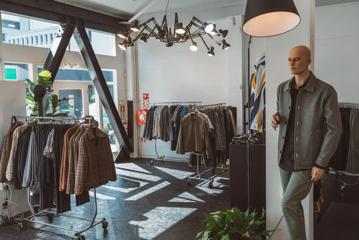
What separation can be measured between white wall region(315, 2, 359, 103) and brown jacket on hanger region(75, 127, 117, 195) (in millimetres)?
4656

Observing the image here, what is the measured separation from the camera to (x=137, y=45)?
835 cm

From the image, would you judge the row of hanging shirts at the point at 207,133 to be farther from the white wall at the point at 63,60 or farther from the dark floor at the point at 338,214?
the white wall at the point at 63,60

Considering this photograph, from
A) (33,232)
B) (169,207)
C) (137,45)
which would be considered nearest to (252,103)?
(169,207)

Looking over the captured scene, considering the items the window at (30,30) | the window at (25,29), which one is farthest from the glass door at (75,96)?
the window at (25,29)

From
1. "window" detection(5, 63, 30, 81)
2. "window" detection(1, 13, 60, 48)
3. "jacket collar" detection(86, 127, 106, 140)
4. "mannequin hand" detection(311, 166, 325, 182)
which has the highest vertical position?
"window" detection(1, 13, 60, 48)

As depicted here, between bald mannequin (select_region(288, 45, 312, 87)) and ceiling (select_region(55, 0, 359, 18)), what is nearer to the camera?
bald mannequin (select_region(288, 45, 312, 87))

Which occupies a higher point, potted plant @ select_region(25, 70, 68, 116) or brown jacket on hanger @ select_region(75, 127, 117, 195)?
potted plant @ select_region(25, 70, 68, 116)

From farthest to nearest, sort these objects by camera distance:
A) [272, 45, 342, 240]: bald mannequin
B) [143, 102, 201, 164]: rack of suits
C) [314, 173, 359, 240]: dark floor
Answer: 1. [143, 102, 201, 164]: rack of suits
2. [314, 173, 359, 240]: dark floor
3. [272, 45, 342, 240]: bald mannequin

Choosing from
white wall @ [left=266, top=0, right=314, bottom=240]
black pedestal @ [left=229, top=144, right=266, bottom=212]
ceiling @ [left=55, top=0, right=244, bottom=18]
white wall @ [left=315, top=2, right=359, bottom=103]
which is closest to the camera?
white wall @ [left=266, top=0, right=314, bottom=240]

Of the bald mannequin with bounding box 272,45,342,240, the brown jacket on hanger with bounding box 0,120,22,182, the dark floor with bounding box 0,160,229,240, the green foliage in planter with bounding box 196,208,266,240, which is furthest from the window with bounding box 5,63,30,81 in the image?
the bald mannequin with bounding box 272,45,342,240

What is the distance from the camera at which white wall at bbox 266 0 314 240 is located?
262 cm

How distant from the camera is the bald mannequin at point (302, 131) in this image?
2.21 meters

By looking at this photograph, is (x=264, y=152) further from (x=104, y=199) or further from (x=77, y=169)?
(x=104, y=199)

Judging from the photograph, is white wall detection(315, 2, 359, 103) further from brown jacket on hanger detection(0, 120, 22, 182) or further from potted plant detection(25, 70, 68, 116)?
brown jacket on hanger detection(0, 120, 22, 182)
